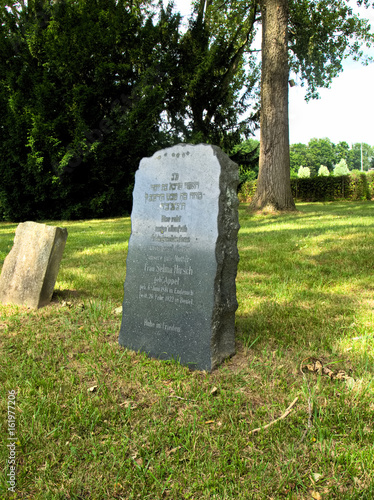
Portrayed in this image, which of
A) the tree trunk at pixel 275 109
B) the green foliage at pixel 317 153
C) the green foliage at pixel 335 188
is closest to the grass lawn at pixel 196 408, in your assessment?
the tree trunk at pixel 275 109

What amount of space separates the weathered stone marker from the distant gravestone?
1.36m

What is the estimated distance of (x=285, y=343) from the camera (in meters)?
3.30

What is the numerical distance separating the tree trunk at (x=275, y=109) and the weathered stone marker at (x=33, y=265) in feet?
29.3

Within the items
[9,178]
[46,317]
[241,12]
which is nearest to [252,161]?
[241,12]

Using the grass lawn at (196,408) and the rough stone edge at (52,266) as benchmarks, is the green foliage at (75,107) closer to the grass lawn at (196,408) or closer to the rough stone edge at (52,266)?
the rough stone edge at (52,266)

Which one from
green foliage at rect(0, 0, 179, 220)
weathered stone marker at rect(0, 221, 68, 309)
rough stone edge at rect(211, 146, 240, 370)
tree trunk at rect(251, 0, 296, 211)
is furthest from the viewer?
green foliage at rect(0, 0, 179, 220)

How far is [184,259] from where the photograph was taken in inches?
119

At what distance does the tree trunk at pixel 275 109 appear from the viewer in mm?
11938

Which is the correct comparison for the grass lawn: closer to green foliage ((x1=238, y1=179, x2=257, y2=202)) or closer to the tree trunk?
the tree trunk

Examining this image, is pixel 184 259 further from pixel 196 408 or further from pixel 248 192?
pixel 248 192

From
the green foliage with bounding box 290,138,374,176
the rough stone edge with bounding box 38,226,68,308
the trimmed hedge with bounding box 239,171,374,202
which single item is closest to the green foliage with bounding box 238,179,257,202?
the trimmed hedge with bounding box 239,171,374,202

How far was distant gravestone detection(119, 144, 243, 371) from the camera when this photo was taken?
9.50 feet

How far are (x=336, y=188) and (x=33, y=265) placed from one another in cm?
2539

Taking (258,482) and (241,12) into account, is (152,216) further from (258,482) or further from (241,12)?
(241,12)
